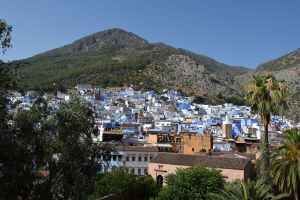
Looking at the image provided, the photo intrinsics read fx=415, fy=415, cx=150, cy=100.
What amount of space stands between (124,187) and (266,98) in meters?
16.2

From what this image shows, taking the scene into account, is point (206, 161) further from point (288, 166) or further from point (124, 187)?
point (288, 166)

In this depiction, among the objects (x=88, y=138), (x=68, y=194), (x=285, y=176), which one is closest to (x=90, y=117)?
(x=88, y=138)

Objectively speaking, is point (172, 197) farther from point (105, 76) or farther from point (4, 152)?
point (105, 76)

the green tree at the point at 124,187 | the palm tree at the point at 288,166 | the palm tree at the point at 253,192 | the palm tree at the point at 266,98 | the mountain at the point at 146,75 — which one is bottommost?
the green tree at the point at 124,187

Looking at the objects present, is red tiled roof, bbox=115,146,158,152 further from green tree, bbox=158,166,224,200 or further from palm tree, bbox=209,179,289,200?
palm tree, bbox=209,179,289,200

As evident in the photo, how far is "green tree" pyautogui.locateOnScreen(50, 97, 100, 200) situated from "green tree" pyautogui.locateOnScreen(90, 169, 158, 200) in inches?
594

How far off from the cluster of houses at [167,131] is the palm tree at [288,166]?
2595mm

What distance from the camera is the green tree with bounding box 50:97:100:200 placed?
16.5 meters

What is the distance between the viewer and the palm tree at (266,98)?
818 inches

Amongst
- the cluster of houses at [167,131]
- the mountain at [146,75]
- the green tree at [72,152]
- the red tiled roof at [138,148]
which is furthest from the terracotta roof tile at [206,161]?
the mountain at [146,75]

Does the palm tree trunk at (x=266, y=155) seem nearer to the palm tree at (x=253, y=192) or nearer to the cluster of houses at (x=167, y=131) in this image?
the palm tree at (x=253, y=192)

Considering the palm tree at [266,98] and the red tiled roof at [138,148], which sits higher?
the palm tree at [266,98]

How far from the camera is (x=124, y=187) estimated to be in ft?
109

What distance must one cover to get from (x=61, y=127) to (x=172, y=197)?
1569 cm
